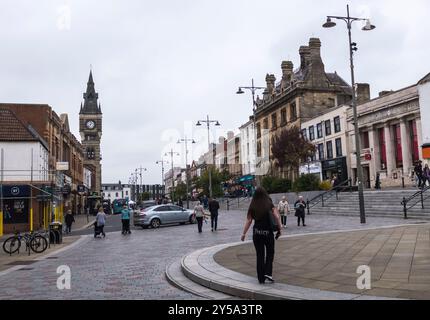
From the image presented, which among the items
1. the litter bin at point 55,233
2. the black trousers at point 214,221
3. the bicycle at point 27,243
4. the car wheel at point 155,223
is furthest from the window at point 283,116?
the bicycle at point 27,243

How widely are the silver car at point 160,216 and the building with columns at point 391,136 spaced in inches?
723

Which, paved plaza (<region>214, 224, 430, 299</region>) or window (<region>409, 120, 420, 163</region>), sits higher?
window (<region>409, 120, 420, 163</region>)

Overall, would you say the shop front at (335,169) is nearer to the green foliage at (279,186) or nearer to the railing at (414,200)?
the green foliage at (279,186)

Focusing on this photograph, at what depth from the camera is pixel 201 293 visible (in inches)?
309

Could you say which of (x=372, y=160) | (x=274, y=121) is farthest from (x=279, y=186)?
(x=274, y=121)

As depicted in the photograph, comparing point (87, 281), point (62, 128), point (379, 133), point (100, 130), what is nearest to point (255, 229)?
point (87, 281)

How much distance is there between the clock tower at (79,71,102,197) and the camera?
374 ft

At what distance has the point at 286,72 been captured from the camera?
6419 cm

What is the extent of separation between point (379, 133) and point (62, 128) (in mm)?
32779

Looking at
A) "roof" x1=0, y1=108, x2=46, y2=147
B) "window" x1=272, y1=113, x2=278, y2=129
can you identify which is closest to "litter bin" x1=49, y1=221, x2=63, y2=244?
"roof" x1=0, y1=108, x2=46, y2=147

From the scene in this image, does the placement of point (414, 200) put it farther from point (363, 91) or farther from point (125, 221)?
point (363, 91)

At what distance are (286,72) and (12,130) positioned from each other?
42186 mm

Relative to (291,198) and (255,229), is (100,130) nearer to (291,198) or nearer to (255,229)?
(291,198)

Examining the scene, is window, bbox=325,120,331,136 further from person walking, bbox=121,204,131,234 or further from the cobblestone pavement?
the cobblestone pavement
